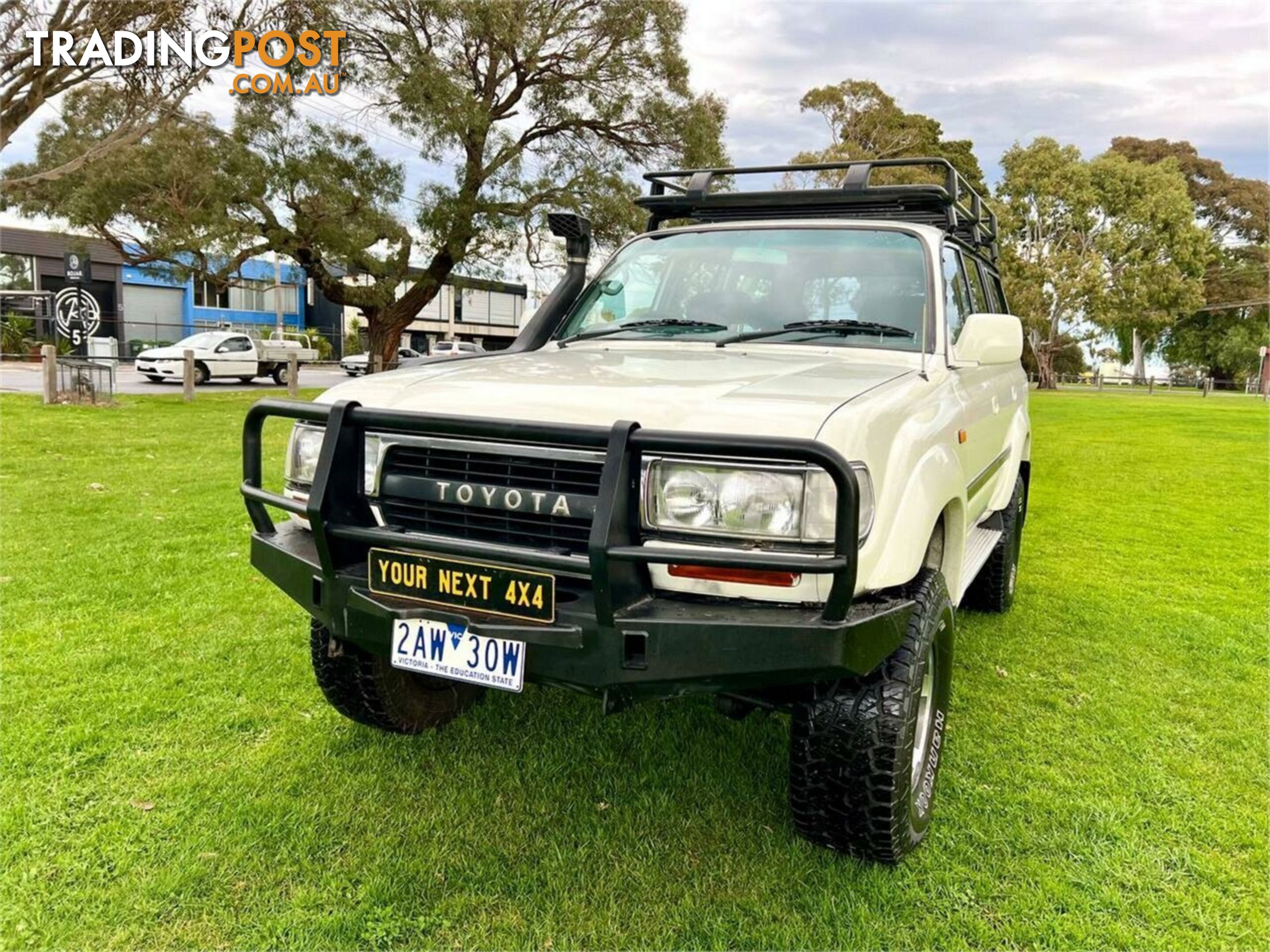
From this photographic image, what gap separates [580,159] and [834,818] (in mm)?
18218

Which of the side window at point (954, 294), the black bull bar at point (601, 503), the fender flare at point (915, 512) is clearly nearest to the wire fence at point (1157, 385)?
the side window at point (954, 294)

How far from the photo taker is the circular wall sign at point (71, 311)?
940 inches

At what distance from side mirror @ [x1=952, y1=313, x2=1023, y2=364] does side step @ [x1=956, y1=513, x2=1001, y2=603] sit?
0.63 meters

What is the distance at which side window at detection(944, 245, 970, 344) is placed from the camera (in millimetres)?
3381

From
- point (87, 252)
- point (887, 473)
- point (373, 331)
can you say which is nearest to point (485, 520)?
point (887, 473)

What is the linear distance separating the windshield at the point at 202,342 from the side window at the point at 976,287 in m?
23.0

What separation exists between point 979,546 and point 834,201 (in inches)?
71.0

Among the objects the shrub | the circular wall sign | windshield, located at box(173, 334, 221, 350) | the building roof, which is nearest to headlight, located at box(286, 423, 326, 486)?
windshield, located at box(173, 334, 221, 350)

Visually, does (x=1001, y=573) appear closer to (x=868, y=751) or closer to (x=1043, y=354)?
(x=868, y=751)

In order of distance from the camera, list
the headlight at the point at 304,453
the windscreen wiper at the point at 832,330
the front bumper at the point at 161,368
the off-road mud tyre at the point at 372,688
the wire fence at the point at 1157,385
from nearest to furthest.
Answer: the headlight at the point at 304,453 → the off-road mud tyre at the point at 372,688 → the windscreen wiper at the point at 832,330 → the front bumper at the point at 161,368 → the wire fence at the point at 1157,385

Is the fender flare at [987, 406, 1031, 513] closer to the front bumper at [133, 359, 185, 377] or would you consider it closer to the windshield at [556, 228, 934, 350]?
the windshield at [556, 228, 934, 350]

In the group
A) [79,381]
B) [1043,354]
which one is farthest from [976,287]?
[1043,354]

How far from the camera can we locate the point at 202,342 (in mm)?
23594

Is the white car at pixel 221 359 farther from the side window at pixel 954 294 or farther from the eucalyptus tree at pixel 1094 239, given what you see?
the eucalyptus tree at pixel 1094 239
